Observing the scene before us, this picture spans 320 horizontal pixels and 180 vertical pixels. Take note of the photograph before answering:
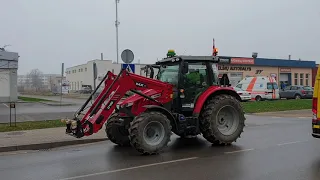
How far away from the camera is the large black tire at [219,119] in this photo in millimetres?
9523

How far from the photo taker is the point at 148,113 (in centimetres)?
859

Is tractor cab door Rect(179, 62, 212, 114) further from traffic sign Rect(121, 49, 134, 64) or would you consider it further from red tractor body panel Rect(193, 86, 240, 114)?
traffic sign Rect(121, 49, 134, 64)

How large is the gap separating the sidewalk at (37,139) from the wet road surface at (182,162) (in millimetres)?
523

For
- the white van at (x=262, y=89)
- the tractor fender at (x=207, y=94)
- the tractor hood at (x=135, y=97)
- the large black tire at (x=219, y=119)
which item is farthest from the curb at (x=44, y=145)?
the white van at (x=262, y=89)

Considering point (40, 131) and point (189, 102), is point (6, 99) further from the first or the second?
point (189, 102)

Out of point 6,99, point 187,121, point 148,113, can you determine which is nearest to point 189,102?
point 187,121

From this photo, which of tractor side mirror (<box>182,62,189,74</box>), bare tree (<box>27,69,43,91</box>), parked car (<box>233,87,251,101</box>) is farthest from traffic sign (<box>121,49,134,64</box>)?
bare tree (<box>27,69,43,91</box>)

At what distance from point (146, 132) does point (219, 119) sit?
250cm

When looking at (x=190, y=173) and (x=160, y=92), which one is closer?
(x=190, y=173)

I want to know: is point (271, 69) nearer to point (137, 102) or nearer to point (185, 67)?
point (185, 67)

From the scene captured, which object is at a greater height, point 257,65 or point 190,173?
point 257,65

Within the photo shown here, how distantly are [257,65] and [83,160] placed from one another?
4226 cm

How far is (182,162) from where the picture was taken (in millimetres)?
7801

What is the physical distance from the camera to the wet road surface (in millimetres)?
6719
